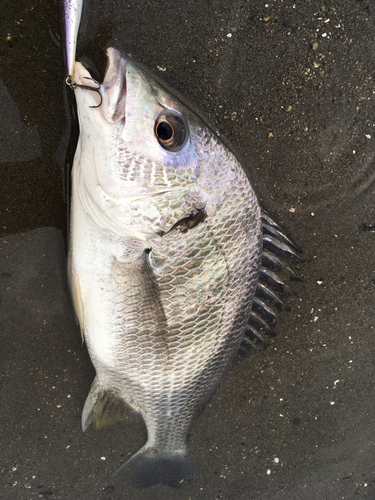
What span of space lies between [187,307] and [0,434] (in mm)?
1689

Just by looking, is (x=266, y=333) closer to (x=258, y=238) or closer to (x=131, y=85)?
(x=258, y=238)

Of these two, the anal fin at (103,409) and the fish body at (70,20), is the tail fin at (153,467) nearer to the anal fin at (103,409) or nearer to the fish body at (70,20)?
the anal fin at (103,409)

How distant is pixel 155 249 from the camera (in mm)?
1336

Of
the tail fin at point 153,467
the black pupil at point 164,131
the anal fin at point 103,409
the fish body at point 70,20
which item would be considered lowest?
the tail fin at point 153,467

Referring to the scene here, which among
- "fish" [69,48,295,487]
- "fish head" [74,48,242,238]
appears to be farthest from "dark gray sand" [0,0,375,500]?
"fish head" [74,48,242,238]

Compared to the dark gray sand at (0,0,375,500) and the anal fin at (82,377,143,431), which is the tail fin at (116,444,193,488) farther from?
the anal fin at (82,377,143,431)

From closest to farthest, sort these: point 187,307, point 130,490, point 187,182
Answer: point 187,182
point 187,307
point 130,490

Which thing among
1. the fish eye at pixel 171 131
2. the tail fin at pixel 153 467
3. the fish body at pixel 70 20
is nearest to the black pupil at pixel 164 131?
the fish eye at pixel 171 131

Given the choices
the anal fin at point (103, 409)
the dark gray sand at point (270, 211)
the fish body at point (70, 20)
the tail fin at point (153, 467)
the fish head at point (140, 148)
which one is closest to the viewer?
the fish head at point (140, 148)

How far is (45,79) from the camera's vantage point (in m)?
1.58

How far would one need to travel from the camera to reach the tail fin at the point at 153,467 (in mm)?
1860

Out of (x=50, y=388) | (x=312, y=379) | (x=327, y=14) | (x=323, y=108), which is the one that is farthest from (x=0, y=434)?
(x=327, y=14)

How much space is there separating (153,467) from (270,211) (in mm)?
1961

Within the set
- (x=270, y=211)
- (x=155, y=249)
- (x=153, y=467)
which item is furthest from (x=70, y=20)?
(x=153, y=467)
